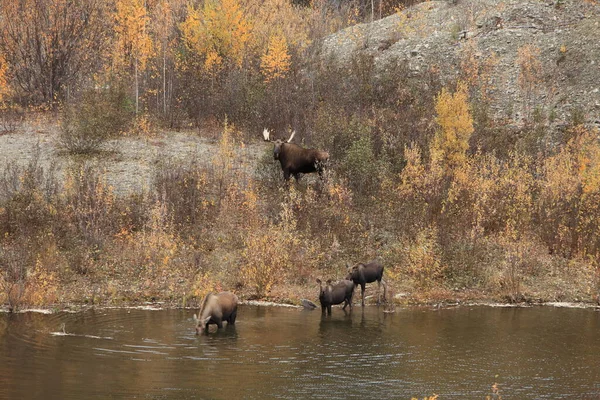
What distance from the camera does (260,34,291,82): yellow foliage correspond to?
38469 millimetres

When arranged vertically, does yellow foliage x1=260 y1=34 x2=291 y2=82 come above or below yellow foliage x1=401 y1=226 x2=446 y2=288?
above

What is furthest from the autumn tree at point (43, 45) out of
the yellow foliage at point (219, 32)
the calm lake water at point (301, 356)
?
the calm lake water at point (301, 356)

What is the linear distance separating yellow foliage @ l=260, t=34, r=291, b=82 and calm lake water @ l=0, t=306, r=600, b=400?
67.7 feet

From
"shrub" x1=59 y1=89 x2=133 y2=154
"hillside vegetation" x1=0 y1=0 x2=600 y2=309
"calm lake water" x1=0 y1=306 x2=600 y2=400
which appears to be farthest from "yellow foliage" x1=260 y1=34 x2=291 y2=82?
"calm lake water" x1=0 y1=306 x2=600 y2=400

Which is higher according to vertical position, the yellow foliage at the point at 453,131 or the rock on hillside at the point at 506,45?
the rock on hillside at the point at 506,45

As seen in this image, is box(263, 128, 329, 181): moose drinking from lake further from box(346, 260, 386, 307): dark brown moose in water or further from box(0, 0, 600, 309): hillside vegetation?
box(346, 260, 386, 307): dark brown moose in water

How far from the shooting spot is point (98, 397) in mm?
12102

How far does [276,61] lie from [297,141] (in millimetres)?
6598

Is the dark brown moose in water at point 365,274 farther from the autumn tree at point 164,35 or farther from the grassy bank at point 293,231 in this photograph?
the autumn tree at point 164,35

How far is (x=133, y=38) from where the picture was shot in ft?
124

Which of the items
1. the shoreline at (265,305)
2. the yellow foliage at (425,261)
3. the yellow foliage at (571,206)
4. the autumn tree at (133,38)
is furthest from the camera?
the autumn tree at (133,38)

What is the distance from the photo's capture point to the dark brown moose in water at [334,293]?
19469 millimetres

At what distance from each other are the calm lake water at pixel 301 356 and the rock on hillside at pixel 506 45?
→ 20.5 metres

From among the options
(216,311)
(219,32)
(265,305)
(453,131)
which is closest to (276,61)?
(219,32)
